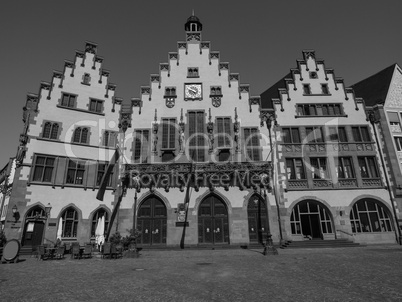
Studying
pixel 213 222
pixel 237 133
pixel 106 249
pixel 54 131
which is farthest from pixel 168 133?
pixel 106 249

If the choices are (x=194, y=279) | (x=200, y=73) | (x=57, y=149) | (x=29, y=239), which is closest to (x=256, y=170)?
(x=200, y=73)

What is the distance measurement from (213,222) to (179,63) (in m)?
18.2

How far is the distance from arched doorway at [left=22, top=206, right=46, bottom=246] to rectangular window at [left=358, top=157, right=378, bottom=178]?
99.8ft

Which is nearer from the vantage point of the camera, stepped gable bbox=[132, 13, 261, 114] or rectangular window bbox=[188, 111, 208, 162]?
rectangular window bbox=[188, 111, 208, 162]

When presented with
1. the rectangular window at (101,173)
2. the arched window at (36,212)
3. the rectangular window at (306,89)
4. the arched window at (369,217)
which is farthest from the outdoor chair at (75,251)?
the rectangular window at (306,89)

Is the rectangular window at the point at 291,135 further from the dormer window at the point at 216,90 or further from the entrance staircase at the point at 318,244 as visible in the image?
the entrance staircase at the point at 318,244

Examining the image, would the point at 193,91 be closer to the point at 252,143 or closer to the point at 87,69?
the point at 252,143

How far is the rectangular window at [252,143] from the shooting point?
86.7 feet

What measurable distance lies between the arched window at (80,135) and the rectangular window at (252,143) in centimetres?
1628

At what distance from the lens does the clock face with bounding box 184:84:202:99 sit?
2859 cm

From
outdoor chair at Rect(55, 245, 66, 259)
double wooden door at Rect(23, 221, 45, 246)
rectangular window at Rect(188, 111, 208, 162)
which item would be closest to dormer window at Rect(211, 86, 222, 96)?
rectangular window at Rect(188, 111, 208, 162)

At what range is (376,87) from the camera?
29906 millimetres

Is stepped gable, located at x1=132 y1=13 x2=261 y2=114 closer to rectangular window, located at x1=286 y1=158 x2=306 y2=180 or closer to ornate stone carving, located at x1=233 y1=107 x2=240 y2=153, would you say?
ornate stone carving, located at x1=233 y1=107 x2=240 y2=153

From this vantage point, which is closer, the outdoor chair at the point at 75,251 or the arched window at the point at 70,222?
the outdoor chair at the point at 75,251
